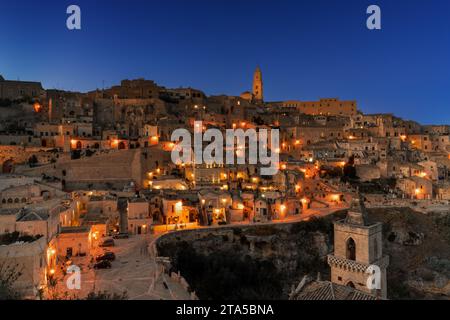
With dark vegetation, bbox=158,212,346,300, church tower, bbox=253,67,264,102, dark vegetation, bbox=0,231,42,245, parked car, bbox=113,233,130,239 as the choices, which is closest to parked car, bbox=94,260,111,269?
dark vegetation, bbox=0,231,42,245

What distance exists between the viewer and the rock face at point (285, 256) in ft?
82.9

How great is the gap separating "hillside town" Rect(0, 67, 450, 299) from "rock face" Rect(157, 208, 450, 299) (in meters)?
1.83

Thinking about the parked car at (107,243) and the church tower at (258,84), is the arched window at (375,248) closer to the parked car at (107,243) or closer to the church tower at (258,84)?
the parked car at (107,243)

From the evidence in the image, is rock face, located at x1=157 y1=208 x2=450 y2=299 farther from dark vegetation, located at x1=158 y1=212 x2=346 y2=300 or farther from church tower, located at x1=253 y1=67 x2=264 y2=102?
church tower, located at x1=253 y1=67 x2=264 y2=102

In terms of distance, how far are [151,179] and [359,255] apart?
2782 centimetres

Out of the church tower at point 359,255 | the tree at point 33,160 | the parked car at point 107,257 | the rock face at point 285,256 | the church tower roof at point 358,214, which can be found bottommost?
the rock face at point 285,256

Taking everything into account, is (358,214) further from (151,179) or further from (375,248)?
(151,179)

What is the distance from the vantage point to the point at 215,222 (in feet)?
106

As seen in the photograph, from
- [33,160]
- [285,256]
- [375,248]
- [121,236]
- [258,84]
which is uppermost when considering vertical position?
[258,84]

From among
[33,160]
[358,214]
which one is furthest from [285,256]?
[33,160]

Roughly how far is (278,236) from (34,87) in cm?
4638

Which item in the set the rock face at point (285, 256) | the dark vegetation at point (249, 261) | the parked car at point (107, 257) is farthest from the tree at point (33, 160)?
the parked car at point (107, 257)

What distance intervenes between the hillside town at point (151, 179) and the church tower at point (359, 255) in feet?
0.34

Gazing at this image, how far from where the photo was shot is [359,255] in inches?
588
